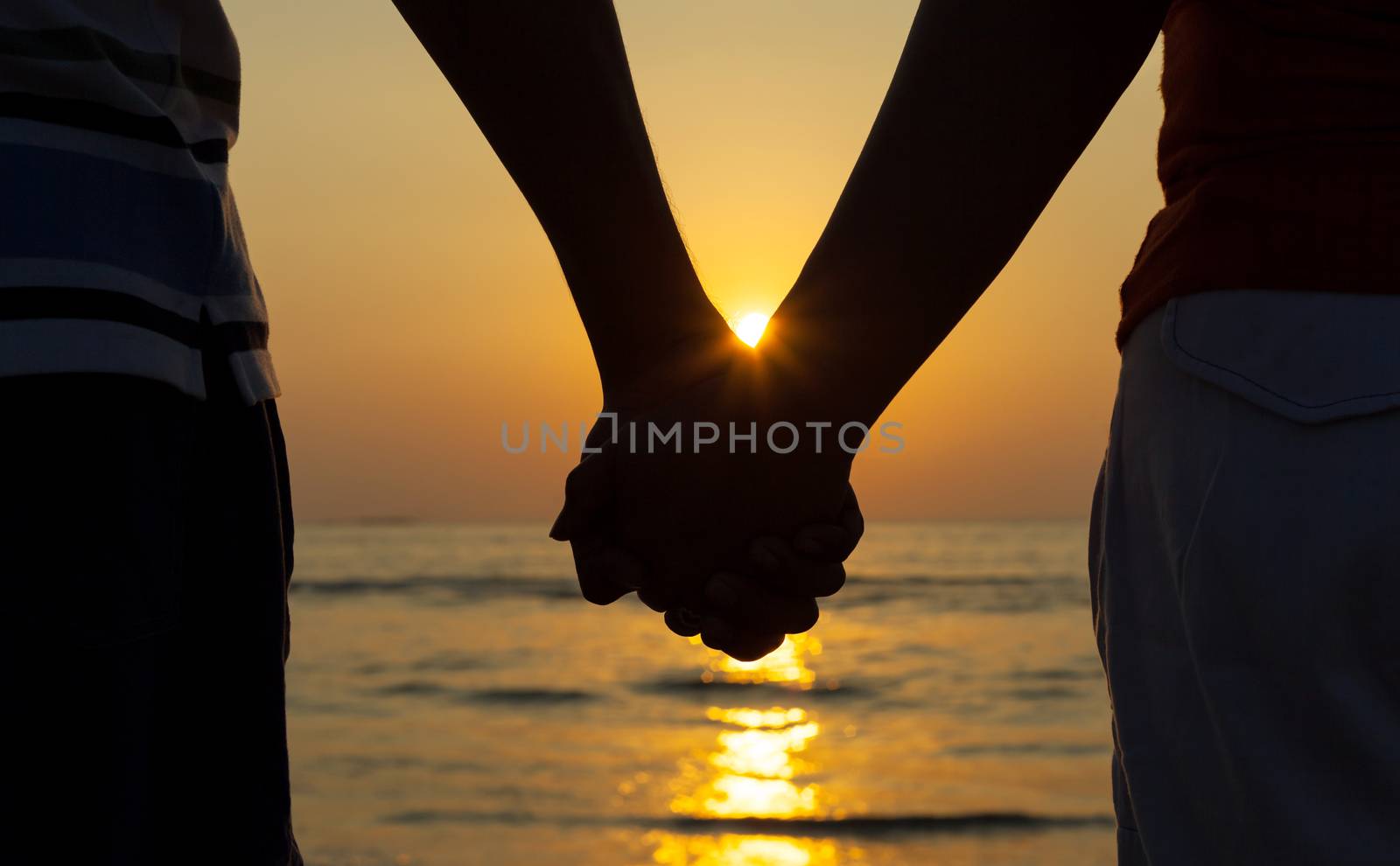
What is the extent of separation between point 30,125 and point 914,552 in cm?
2524

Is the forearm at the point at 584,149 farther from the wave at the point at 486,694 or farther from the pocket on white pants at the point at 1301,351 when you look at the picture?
the wave at the point at 486,694

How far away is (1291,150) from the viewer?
1043mm

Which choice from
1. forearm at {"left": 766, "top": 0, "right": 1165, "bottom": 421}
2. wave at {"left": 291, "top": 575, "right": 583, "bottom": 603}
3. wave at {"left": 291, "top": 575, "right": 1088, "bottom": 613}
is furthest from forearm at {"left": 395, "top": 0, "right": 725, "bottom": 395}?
wave at {"left": 291, "top": 575, "right": 583, "bottom": 603}

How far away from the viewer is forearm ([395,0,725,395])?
5.21 feet

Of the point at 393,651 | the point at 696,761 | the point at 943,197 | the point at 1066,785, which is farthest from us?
the point at 393,651

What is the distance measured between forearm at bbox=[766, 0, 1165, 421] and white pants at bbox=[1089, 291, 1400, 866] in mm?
380

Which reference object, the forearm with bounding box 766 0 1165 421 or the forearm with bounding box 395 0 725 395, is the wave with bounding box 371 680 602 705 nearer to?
the forearm with bounding box 395 0 725 395

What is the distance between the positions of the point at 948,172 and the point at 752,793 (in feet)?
17.1

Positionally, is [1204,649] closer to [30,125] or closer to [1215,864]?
[1215,864]

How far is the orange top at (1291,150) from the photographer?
1015mm

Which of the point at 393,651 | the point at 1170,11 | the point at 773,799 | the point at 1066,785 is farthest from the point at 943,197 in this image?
the point at 393,651

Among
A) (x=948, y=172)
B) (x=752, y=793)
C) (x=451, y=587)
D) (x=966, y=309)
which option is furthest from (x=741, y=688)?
(x=451, y=587)

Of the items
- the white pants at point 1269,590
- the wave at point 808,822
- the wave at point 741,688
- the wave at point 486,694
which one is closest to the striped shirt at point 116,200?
the white pants at point 1269,590

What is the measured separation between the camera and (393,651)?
12.1m
